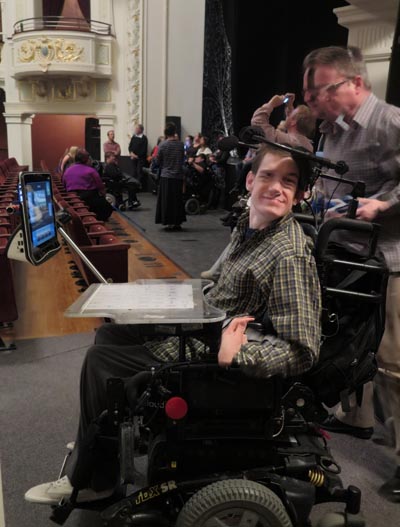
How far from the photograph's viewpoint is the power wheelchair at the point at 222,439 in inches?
52.6

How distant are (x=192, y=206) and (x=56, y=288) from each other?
14.9 feet

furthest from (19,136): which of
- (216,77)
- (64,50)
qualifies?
(216,77)

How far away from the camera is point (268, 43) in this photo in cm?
886

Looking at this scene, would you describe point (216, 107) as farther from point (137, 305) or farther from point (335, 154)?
point (137, 305)

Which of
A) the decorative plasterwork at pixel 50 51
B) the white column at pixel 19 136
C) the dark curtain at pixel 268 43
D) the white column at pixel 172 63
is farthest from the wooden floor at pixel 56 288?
the white column at pixel 19 136

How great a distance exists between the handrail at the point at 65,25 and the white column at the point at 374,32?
1070cm

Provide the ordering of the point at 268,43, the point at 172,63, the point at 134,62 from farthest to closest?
1. the point at 134,62
2. the point at 172,63
3. the point at 268,43

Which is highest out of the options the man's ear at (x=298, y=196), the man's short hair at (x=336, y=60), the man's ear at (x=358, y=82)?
the man's short hair at (x=336, y=60)

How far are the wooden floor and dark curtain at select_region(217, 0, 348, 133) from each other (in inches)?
152

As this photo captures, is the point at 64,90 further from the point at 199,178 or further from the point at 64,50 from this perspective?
the point at 199,178

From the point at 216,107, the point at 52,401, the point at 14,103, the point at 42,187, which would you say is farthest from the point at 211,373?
the point at 14,103

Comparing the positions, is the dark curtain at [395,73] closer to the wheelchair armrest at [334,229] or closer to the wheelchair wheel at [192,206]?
the wheelchair armrest at [334,229]

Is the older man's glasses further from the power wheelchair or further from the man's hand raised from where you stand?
the man's hand raised

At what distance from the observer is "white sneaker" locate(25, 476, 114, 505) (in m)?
1.50
